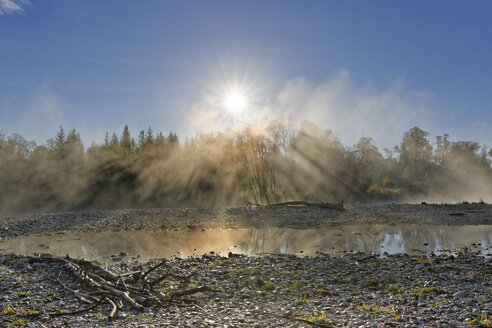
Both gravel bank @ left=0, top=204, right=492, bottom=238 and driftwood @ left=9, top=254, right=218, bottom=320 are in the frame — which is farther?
gravel bank @ left=0, top=204, right=492, bottom=238

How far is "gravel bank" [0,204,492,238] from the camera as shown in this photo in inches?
1088

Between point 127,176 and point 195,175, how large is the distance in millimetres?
12947

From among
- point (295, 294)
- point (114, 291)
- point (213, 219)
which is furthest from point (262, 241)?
point (114, 291)

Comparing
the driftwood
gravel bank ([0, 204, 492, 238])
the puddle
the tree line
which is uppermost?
the tree line

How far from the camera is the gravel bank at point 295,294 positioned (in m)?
7.81

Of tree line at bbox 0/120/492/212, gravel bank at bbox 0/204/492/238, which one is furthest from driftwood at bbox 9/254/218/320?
tree line at bbox 0/120/492/212

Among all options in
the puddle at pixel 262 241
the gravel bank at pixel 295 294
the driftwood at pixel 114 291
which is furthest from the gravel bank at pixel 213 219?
the driftwood at pixel 114 291

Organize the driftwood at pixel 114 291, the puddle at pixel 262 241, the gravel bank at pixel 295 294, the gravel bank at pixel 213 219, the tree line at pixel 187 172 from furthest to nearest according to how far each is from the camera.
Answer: the tree line at pixel 187 172 < the gravel bank at pixel 213 219 < the puddle at pixel 262 241 < the driftwood at pixel 114 291 < the gravel bank at pixel 295 294

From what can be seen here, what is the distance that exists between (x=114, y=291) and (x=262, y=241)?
13.9 m

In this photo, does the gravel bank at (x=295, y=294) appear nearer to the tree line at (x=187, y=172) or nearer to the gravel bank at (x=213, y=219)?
the gravel bank at (x=213, y=219)

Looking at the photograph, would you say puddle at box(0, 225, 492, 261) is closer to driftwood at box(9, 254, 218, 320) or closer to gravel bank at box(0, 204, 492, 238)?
gravel bank at box(0, 204, 492, 238)

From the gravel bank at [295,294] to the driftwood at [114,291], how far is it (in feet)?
0.66

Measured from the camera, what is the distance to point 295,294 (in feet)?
34.9

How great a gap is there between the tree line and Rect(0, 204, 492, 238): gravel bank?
1685 cm
